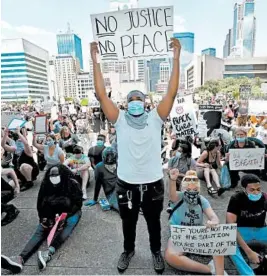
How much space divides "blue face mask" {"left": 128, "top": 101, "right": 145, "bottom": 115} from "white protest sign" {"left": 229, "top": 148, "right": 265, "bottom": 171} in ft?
8.50

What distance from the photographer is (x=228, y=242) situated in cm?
220

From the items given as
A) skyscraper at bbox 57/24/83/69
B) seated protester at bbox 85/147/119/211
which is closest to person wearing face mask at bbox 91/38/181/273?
seated protester at bbox 85/147/119/211

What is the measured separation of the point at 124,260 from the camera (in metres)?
2.62

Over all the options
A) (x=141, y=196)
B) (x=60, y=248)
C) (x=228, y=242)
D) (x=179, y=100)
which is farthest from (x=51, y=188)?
(x=179, y=100)

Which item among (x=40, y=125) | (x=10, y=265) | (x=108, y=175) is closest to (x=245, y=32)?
(x=40, y=125)

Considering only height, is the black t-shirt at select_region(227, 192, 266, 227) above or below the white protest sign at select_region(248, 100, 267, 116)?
below

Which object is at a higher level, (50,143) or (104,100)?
(104,100)

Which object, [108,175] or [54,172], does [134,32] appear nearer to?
[54,172]

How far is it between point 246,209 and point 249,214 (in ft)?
0.19

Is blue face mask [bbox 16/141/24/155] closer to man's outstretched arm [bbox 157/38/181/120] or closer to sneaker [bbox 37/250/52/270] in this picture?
sneaker [bbox 37/250/52/270]

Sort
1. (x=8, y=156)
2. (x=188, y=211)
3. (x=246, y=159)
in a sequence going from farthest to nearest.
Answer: (x=8, y=156)
(x=246, y=159)
(x=188, y=211)

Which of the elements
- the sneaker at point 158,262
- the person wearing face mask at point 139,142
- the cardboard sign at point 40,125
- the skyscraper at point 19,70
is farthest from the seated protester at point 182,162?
the skyscraper at point 19,70

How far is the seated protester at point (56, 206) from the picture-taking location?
2.93 m

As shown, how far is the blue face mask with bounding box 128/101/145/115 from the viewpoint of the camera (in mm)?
2240
